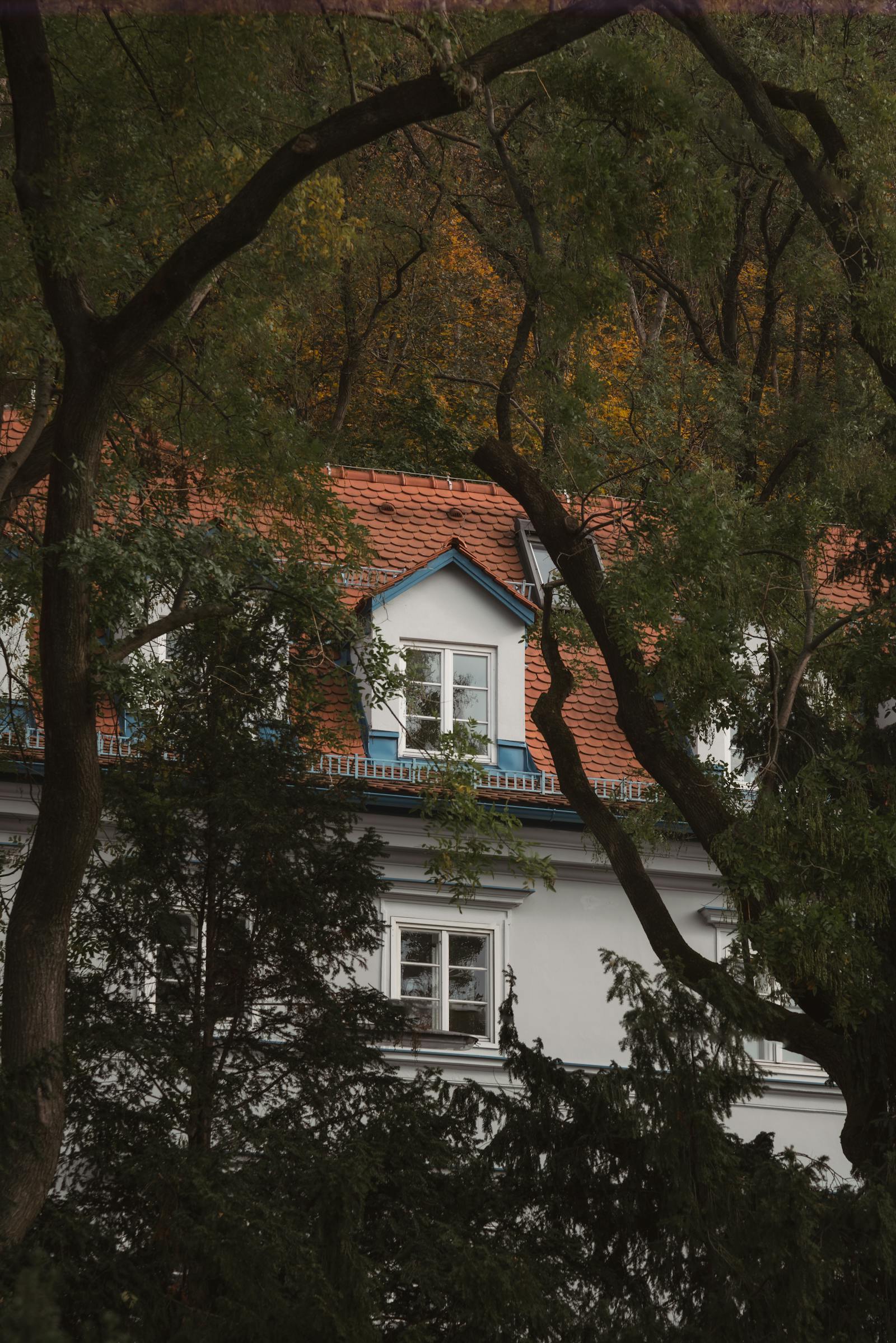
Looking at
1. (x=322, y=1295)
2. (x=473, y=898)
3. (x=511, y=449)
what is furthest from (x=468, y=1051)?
(x=322, y=1295)

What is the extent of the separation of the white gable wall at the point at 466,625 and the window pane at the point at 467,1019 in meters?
2.97

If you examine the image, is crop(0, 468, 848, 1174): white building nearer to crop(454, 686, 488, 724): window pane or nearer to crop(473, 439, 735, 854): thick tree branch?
crop(454, 686, 488, 724): window pane

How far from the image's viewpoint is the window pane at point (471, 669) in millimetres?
20031

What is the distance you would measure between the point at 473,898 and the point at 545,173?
8016mm

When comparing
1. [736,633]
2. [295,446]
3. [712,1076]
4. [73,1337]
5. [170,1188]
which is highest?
[295,446]

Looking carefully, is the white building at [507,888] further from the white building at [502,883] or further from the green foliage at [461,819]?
the green foliage at [461,819]

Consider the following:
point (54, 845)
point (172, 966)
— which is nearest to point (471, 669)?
point (172, 966)

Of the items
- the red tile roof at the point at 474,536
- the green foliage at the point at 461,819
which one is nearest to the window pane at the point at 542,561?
the red tile roof at the point at 474,536

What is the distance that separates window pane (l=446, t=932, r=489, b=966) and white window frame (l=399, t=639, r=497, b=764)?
73.1 inches

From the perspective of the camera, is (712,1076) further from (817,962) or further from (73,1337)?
(73,1337)

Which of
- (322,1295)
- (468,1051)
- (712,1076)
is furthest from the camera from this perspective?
(468,1051)

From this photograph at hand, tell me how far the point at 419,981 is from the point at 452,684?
10.5 feet

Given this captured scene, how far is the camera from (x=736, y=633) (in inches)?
498

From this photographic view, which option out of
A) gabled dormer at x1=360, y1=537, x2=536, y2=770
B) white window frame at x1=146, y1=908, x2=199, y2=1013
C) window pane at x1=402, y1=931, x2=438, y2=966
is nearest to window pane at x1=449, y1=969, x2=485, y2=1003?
window pane at x1=402, y1=931, x2=438, y2=966
